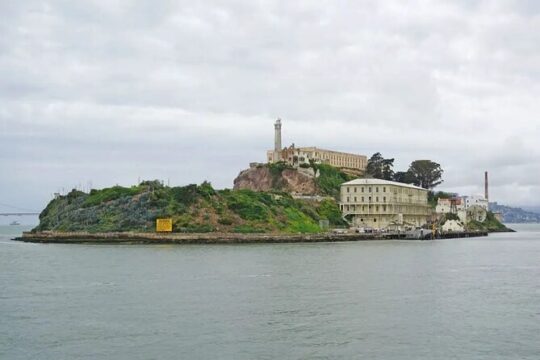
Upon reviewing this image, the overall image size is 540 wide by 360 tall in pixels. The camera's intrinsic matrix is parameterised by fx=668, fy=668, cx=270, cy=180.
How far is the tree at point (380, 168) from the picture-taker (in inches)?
6393

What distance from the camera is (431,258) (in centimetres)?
6800

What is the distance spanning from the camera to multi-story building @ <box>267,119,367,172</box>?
14764 centimetres

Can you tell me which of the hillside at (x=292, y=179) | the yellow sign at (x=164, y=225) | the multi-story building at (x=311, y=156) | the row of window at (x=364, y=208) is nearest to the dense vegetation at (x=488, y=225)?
the multi-story building at (x=311, y=156)

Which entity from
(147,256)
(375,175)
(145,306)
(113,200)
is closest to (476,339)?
(145,306)

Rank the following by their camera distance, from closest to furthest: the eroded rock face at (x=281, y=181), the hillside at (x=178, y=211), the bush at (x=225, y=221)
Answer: the hillside at (x=178, y=211)
the bush at (x=225, y=221)
the eroded rock face at (x=281, y=181)

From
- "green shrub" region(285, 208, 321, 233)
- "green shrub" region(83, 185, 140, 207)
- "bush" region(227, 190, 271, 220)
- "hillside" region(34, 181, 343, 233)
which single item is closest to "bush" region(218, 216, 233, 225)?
"hillside" region(34, 181, 343, 233)

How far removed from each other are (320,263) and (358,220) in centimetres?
7245

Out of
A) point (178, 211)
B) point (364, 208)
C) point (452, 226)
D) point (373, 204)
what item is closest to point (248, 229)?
point (178, 211)

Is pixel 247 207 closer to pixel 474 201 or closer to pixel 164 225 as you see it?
pixel 164 225

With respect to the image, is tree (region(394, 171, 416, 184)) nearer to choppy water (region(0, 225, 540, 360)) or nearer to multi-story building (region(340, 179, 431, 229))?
multi-story building (region(340, 179, 431, 229))

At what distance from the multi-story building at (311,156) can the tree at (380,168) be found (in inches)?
278

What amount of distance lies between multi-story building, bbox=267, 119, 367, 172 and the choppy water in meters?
90.6

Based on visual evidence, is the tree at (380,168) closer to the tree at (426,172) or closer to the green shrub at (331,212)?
the tree at (426,172)

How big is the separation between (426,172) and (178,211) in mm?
89479
